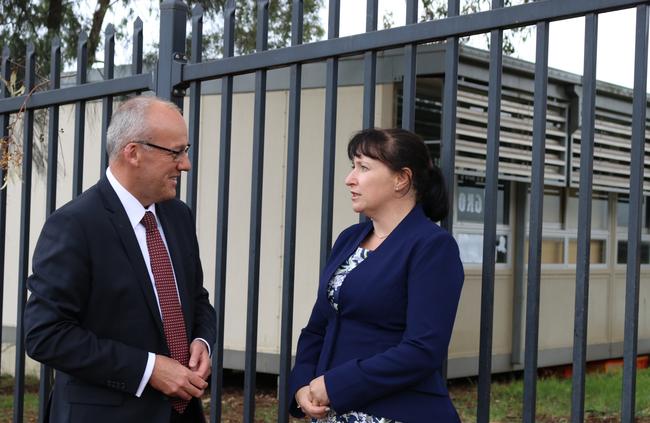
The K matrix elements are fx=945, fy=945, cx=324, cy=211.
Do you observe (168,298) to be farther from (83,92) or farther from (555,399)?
(555,399)

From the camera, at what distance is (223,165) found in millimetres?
3520

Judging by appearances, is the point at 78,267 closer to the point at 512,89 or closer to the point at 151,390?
the point at 151,390

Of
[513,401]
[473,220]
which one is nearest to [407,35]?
[513,401]

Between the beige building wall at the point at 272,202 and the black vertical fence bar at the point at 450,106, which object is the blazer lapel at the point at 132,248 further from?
the beige building wall at the point at 272,202

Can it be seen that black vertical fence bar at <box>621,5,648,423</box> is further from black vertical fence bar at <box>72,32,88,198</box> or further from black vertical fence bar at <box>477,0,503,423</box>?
black vertical fence bar at <box>72,32,88,198</box>


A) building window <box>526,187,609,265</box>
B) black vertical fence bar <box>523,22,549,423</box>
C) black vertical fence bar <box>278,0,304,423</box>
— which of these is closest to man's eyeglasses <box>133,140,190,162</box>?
black vertical fence bar <box>278,0,304,423</box>

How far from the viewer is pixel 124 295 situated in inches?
110

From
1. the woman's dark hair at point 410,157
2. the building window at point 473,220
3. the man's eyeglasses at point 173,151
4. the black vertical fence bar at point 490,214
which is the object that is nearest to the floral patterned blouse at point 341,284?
the woman's dark hair at point 410,157

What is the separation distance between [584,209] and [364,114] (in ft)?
2.65

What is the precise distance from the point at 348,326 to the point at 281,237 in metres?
6.12

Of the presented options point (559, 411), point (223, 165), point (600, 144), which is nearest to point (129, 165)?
point (223, 165)

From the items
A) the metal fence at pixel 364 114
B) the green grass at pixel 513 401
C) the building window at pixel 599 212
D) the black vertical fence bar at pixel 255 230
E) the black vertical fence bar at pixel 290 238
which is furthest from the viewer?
the building window at pixel 599 212

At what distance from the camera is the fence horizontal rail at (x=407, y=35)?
2.73m

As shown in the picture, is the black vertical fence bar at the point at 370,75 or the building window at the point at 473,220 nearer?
the black vertical fence bar at the point at 370,75
